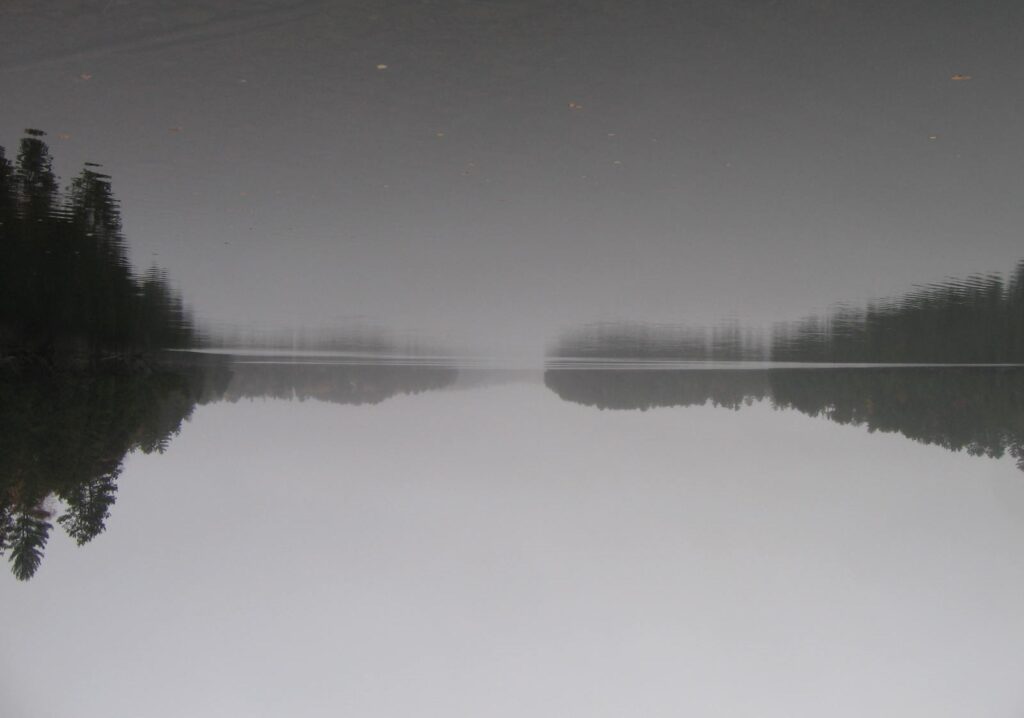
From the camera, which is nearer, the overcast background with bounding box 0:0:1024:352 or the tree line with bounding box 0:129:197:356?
the overcast background with bounding box 0:0:1024:352

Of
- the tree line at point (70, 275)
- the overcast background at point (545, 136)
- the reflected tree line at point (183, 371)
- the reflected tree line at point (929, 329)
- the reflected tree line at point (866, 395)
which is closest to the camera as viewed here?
the overcast background at point (545, 136)

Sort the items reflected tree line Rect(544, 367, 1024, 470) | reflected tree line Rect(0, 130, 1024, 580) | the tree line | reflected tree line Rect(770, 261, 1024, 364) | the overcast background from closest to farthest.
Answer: the overcast background < the tree line < reflected tree line Rect(0, 130, 1024, 580) < reflected tree line Rect(770, 261, 1024, 364) < reflected tree line Rect(544, 367, 1024, 470)

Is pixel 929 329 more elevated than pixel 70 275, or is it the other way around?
pixel 70 275

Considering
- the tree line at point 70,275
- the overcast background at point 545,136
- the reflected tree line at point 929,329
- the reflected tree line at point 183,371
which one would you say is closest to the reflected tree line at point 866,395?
the reflected tree line at point 183,371

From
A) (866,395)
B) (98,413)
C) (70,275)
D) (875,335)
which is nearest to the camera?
(70,275)

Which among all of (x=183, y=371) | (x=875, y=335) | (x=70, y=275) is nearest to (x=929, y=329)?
(x=875, y=335)

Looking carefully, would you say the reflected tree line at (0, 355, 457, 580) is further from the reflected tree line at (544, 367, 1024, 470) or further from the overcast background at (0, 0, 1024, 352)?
the overcast background at (0, 0, 1024, 352)

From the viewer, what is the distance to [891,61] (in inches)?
57.8

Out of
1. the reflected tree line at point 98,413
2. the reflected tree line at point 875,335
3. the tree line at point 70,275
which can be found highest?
the tree line at point 70,275

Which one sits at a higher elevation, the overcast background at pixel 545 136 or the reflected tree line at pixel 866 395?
the overcast background at pixel 545 136

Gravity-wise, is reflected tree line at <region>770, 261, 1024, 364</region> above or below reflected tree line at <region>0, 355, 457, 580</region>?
above

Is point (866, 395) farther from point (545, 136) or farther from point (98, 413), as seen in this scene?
point (98, 413)

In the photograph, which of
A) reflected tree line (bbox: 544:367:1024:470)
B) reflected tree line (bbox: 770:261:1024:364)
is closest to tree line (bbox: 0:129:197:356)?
reflected tree line (bbox: 544:367:1024:470)

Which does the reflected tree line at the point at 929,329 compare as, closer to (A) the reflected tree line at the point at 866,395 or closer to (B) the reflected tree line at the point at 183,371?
(B) the reflected tree line at the point at 183,371
